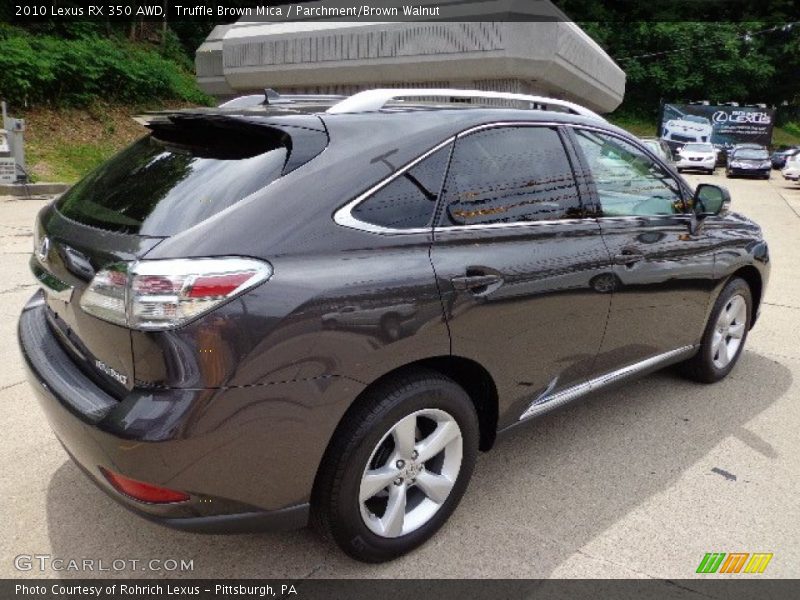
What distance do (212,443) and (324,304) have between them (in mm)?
531

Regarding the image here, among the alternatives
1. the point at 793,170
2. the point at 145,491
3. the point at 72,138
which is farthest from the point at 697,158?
the point at 145,491

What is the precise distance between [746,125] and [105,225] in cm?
4322

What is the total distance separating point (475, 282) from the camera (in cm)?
238

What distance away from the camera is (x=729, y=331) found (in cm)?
419

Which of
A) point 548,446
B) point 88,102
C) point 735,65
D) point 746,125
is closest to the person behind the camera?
point 548,446

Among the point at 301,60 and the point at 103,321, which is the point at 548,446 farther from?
the point at 301,60

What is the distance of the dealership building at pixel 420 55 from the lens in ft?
→ 32.9

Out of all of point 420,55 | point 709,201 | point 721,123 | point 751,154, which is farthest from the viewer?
point 721,123

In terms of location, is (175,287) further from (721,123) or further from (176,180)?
(721,123)

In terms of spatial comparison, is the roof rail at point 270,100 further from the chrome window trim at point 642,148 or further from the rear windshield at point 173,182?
the chrome window trim at point 642,148

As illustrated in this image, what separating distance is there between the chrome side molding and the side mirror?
0.80 m

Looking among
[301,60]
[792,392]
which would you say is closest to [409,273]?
[792,392]

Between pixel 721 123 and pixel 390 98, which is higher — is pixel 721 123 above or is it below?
below

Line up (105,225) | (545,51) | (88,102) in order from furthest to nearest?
1. (88,102)
2. (545,51)
3. (105,225)
